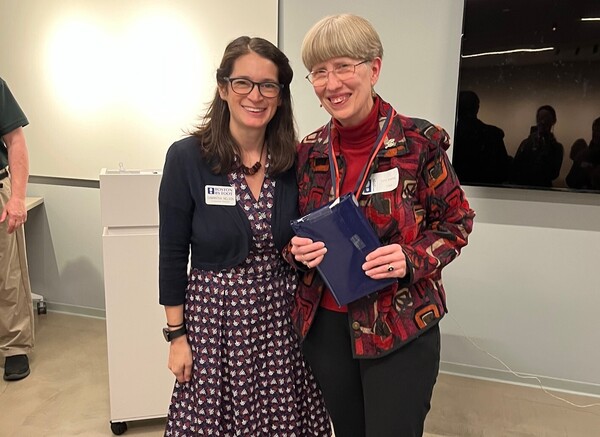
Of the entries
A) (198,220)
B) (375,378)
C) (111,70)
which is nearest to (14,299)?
(111,70)

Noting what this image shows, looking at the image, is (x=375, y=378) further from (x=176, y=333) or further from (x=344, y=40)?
(x=344, y=40)

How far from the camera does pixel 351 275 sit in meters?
1.24

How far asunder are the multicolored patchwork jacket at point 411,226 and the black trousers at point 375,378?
6cm

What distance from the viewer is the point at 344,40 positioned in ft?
3.92

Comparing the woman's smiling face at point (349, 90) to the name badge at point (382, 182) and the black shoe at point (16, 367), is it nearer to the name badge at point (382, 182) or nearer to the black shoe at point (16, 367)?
the name badge at point (382, 182)

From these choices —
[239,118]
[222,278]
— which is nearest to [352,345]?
[222,278]

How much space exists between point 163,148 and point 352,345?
225 cm

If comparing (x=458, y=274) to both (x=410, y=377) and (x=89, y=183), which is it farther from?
(x=89, y=183)

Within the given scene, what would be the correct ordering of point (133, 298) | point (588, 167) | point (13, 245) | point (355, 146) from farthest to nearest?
point (13, 245) < point (588, 167) < point (133, 298) < point (355, 146)

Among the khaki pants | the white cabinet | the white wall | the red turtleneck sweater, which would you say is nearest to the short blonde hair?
the red turtleneck sweater

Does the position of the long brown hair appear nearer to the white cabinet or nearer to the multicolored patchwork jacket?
the multicolored patchwork jacket

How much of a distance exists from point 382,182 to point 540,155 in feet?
4.99

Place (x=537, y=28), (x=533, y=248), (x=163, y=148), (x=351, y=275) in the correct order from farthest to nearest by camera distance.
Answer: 1. (x=163, y=148)
2. (x=533, y=248)
3. (x=537, y=28)
4. (x=351, y=275)

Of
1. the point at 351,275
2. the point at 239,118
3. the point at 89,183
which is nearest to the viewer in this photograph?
the point at 351,275
